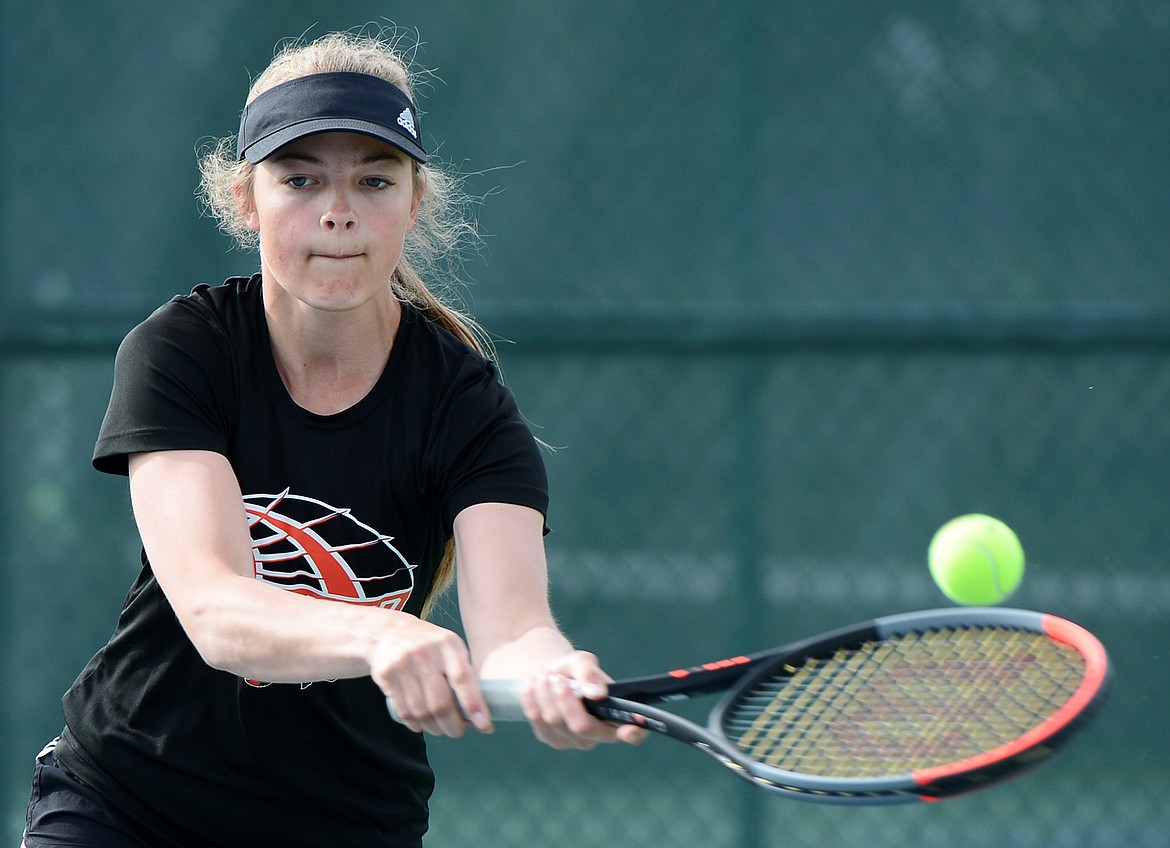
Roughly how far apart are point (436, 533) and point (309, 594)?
20 cm

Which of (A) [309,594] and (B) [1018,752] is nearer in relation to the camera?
(B) [1018,752]

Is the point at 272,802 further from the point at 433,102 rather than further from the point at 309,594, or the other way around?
the point at 433,102

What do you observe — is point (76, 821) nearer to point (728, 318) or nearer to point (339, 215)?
point (339, 215)

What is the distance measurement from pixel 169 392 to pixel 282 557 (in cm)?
26

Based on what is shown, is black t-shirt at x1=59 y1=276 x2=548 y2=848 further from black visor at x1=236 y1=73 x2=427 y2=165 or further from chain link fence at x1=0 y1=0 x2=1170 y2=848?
chain link fence at x1=0 y1=0 x2=1170 y2=848

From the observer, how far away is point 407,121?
2.01 metres

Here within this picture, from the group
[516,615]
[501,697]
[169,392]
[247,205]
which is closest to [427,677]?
[501,697]

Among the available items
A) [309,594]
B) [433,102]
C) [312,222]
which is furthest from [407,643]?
[433,102]

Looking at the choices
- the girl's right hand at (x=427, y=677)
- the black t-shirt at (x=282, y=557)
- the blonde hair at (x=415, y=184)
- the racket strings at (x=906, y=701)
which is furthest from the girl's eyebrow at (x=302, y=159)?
the racket strings at (x=906, y=701)

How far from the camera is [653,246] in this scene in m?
3.72

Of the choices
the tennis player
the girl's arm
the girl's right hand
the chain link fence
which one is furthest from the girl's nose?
the chain link fence

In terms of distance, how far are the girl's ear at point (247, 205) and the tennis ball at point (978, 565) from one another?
77.0 inches

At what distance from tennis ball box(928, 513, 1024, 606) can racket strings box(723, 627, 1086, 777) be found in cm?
141

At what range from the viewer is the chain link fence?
366 centimetres
